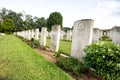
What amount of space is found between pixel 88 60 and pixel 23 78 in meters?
2.43

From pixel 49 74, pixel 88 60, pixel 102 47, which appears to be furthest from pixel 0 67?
pixel 102 47

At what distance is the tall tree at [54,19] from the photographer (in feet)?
241

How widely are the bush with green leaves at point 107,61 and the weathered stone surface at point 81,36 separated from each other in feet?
5.75

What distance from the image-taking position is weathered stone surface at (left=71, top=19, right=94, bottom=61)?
29.6 ft

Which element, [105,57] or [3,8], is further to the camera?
[3,8]

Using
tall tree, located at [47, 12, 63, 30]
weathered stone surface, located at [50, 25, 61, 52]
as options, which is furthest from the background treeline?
weathered stone surface, located at [50, 25, 61, 52]

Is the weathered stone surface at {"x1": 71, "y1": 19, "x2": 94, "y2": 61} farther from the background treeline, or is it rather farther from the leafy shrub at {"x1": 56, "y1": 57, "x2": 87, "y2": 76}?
the background treeline

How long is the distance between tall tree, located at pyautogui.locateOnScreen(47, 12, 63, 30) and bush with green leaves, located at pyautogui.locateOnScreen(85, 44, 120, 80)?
65352 mm

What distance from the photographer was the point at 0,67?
27.5 ft

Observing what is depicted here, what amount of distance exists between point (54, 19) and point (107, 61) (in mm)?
67557

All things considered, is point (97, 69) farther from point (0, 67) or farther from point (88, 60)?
point (0, 67)

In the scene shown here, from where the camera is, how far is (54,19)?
2901 inches

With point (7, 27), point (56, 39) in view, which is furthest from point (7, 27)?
Result: point (56, 39)

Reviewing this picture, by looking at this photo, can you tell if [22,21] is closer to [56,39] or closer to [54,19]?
[54,19]
